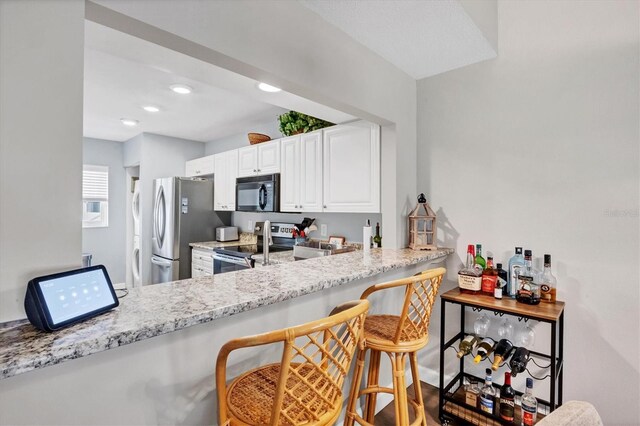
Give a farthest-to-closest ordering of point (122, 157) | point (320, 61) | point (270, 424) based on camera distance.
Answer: point (122, 157) → point (320, 61) → point (270, 424)

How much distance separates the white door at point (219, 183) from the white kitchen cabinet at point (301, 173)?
1.14 meters

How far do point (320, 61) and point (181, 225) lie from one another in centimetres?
295

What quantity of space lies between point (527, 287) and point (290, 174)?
2116 mm

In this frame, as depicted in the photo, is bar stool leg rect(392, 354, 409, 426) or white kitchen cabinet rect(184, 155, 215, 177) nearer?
bar stool leg rect(392, 354, 409, 426)

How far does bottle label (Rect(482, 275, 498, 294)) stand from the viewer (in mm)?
1989

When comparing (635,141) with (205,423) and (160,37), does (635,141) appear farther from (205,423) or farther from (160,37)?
(205,423)

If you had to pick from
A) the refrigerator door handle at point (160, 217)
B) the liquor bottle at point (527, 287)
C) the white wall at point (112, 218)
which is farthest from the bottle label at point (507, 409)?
the white wall at point (112, 218)

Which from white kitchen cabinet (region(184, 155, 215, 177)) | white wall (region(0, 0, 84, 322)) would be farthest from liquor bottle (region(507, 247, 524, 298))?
white kitchen cabinet (region(184, 155, 215, 177))

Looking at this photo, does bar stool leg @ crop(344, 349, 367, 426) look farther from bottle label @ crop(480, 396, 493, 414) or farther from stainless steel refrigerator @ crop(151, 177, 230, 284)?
stainless steel refrigerator @ crop(151, 177, 230, 284)

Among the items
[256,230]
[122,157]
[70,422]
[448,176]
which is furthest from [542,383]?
[122,157]

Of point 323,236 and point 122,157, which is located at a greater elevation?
point 122,157

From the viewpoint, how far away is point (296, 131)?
3.09m

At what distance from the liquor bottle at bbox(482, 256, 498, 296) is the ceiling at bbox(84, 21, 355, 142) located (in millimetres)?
1463

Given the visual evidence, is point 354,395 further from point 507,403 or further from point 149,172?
point 149,172
